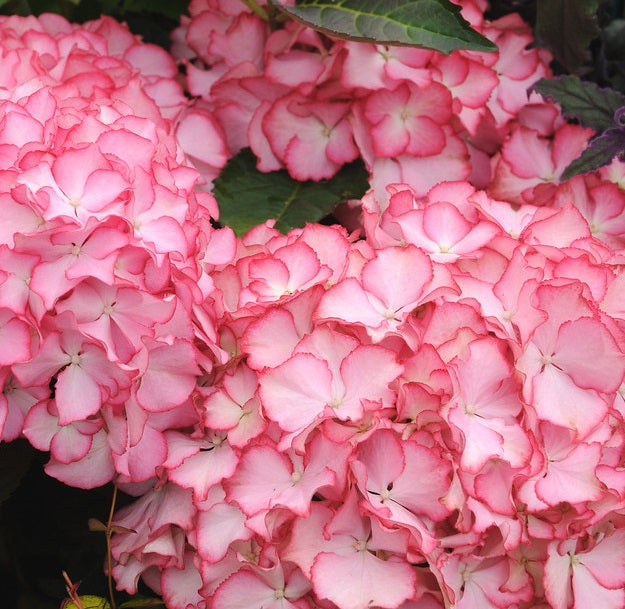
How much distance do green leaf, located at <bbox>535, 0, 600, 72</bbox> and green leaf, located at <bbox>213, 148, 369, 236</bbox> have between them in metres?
0.26

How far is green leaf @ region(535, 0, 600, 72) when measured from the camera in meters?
0.93

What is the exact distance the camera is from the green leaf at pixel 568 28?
930 millimetres

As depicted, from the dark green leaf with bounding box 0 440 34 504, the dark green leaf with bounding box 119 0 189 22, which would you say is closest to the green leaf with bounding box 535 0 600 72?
the dark green leaf with bounding box 119 0 189 22

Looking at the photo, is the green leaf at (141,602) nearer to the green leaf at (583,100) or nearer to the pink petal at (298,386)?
the pink petal at (298,386)

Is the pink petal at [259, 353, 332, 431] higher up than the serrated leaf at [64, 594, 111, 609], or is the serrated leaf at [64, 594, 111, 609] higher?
the pink petal at [259, 353, 332, 431]

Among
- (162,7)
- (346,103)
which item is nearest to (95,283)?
(346,103)

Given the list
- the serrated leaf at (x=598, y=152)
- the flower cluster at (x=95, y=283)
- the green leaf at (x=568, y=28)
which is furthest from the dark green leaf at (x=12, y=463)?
the green leaf at (x=568, y=28)

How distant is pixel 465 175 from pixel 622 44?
0.91 ft

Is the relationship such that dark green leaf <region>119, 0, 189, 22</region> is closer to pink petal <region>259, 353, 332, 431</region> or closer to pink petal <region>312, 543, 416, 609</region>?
pink petal <region>259, 353, 332, 431</region>

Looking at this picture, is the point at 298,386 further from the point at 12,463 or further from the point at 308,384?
the point at 12,463

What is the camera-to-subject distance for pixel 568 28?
→ 944 millimetres

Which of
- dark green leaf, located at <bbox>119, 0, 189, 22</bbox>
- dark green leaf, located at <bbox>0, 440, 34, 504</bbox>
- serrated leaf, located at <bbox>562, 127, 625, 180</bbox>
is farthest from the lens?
dark green leaf, located at <bbox>119, 0, 189, 22</bbox>

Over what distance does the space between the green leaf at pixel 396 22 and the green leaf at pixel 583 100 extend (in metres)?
0.15

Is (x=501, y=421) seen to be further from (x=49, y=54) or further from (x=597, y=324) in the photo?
(x=49, y=54)
